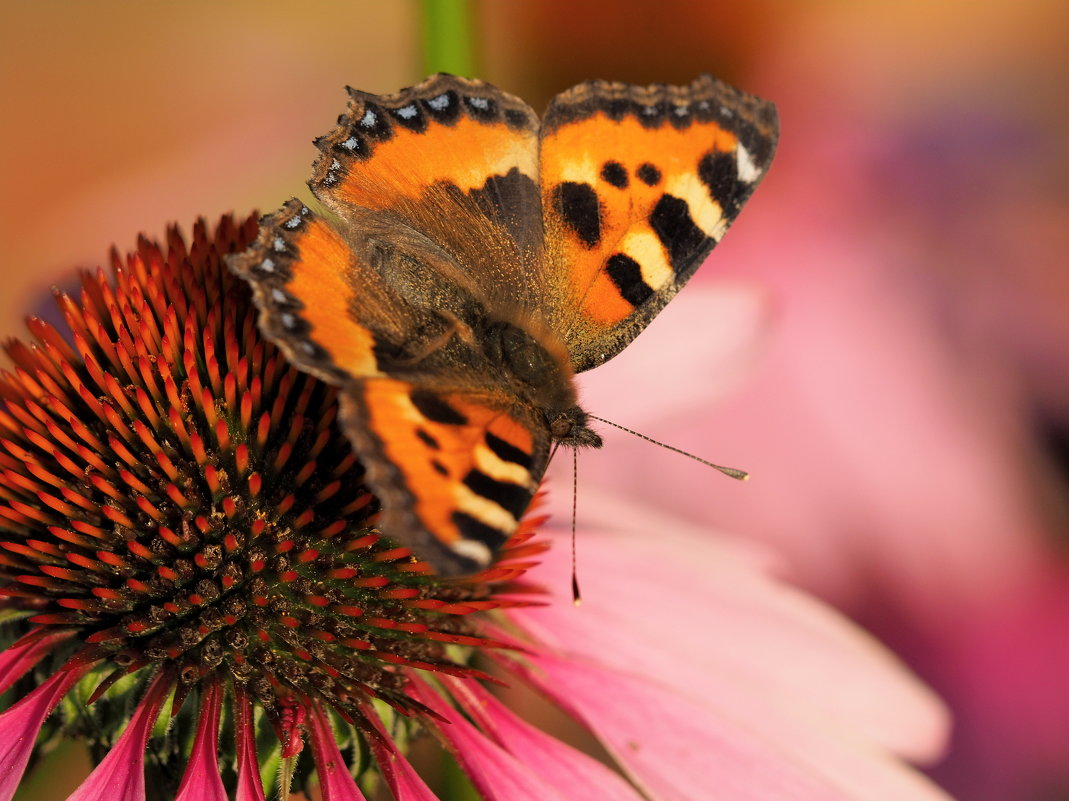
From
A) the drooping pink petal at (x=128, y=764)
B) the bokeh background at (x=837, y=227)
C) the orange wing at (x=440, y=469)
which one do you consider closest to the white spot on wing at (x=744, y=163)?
the orange wing at (x=440, y=469)

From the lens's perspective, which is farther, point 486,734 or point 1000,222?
point 1000,222

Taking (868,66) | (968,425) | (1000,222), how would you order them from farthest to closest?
(868,66)
(1000,222)
(968,425)

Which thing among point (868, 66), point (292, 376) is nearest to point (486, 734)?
point (292, 376)

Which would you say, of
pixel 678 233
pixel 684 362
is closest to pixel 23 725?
pixel 678 233

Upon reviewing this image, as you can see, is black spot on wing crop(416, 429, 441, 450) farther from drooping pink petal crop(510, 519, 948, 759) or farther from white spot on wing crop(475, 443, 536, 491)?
drooping pink petal crop(510, 519, 948, 759)

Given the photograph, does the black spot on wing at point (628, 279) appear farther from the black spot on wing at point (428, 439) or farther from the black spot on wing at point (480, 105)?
the black spot on wing at point (428, 439)

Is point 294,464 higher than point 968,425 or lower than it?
lower

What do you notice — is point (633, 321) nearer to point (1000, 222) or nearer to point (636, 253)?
point (636, 253)
